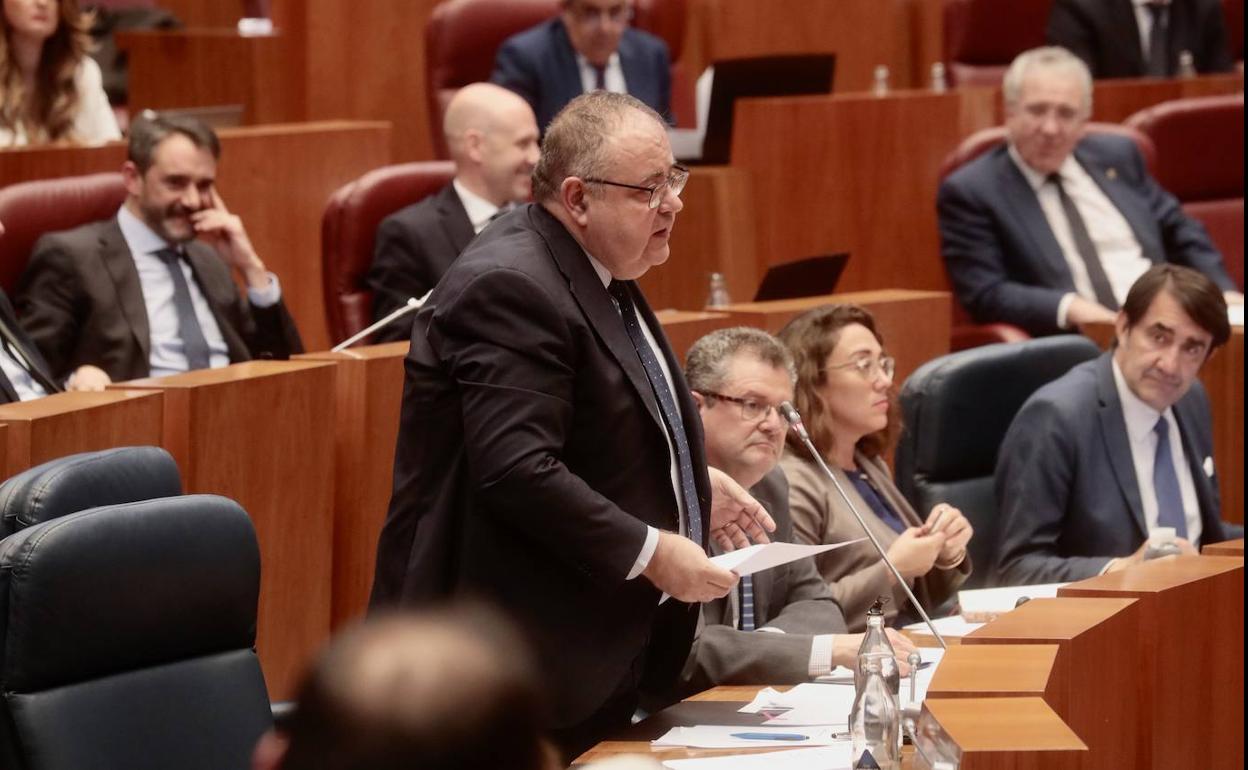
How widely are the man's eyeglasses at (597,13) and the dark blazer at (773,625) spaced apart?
6.15 feet

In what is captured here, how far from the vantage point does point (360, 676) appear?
75cm

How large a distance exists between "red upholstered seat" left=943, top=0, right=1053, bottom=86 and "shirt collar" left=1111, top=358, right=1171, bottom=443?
2.34 meters

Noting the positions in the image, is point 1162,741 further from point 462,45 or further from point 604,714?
point 462,45

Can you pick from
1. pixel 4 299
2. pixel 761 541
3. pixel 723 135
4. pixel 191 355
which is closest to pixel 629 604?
pixel 761 541

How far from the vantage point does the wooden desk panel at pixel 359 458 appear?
279 cm

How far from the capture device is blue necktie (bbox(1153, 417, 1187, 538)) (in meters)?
3.08

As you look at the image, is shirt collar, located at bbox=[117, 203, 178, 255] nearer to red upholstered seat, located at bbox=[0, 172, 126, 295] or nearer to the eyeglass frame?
red upholstered seat, located at bbox=[0, 172, 126, 295]

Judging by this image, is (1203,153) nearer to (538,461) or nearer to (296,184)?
(296,184)

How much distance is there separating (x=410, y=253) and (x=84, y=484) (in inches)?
62.4

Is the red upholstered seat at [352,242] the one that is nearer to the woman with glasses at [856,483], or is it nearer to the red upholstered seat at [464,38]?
the red upholstered seat at [464,38]

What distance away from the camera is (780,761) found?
1.81m

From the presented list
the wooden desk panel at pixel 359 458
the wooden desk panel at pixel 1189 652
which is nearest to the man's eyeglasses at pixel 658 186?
the wooden desk panel at pixel 1189 652

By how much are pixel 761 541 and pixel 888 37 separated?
325cm

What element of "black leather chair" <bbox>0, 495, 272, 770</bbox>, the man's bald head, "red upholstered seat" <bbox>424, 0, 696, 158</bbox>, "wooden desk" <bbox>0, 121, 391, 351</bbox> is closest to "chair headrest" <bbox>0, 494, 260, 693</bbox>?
"black leather chair" <bbox>0, 495, 272, 770</bbox>
